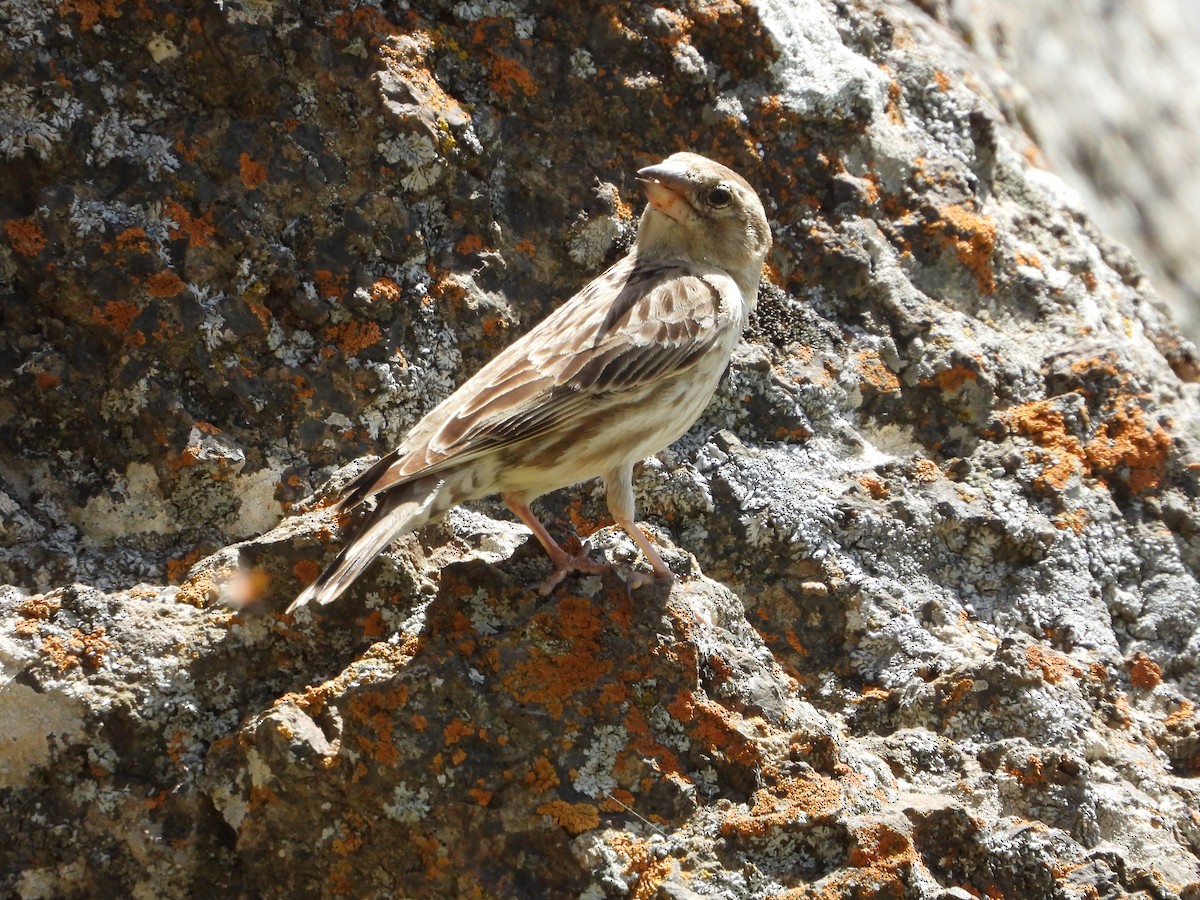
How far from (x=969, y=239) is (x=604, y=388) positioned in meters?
2.02

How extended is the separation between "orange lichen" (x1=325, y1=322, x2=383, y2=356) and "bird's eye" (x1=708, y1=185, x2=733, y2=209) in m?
1.33

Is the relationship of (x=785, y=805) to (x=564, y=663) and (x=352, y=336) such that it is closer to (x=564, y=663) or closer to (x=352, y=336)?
(x=564, y=663)

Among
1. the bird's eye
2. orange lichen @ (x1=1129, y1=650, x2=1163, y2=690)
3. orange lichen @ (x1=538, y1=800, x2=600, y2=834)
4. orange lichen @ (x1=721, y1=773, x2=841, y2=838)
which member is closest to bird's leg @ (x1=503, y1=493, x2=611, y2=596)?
orange lichen @ (x1=538, y1=800, x2=600, y2=834)

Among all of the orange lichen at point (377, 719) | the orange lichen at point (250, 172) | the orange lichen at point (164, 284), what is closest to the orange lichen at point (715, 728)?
the orange lichen at point (377, 719)

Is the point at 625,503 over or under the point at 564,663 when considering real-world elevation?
over

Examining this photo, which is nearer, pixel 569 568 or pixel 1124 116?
pixel 569 568

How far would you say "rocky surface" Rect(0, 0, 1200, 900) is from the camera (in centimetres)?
361

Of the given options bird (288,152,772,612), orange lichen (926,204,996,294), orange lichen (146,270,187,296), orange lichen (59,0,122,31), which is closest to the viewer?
bird (288,152,772,612)

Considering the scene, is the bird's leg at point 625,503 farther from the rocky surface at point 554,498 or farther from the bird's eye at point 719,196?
the bird's eye at point 719,196

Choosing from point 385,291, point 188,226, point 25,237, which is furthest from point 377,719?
point 25,237

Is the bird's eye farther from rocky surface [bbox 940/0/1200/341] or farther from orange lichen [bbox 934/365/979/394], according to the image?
rocky surface [bbox 940/0/1200/341]

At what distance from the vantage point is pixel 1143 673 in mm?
4797

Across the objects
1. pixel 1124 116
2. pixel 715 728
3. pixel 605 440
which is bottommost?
pixel 715 728

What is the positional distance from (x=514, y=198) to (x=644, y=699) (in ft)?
7.07
